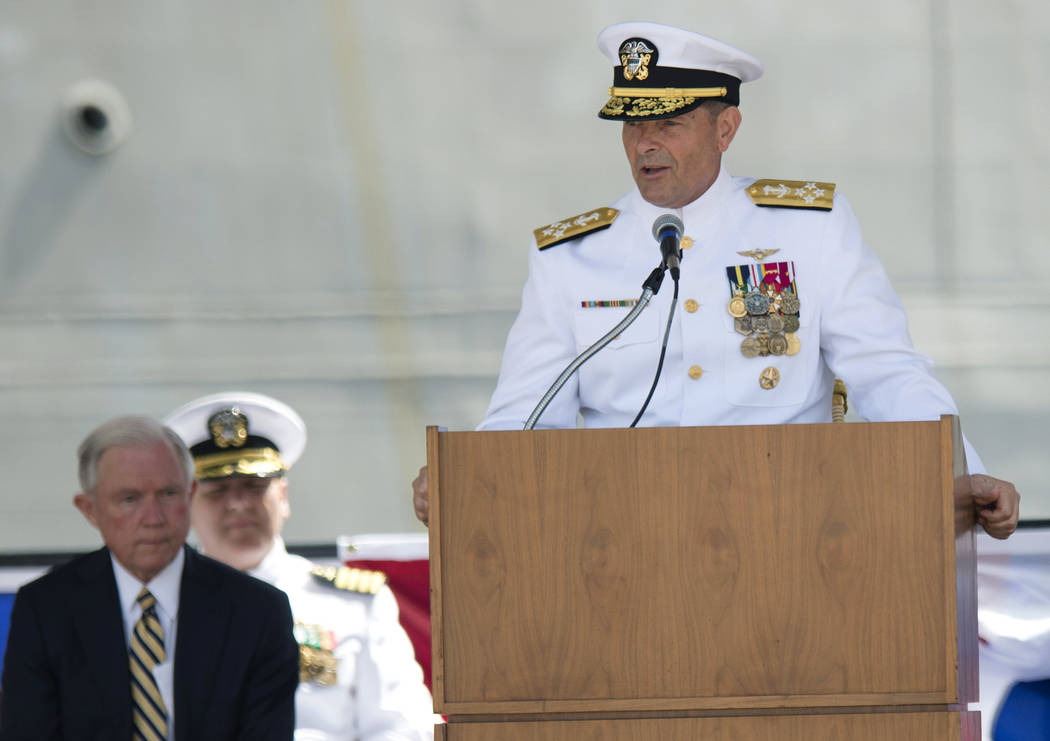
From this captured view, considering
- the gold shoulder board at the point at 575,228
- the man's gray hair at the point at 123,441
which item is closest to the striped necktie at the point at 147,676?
the man's gray hair at the point at 123,441

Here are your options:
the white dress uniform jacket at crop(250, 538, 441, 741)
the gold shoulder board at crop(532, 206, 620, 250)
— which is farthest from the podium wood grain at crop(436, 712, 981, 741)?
the white dress uniform jacket at crop(250, 538, 441, 741)

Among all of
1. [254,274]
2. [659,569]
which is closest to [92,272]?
[254,274]

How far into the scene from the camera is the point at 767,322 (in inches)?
91.7

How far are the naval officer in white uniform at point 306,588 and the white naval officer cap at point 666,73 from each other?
1574 millimetres

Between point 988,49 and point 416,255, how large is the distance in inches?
60.1

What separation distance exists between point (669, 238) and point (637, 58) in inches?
17.7

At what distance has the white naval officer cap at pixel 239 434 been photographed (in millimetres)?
3652

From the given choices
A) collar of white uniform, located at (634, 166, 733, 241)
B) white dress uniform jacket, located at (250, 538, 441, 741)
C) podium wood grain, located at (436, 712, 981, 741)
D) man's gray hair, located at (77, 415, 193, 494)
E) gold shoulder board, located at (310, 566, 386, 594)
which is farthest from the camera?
gold shoulder board, located at (310, 566, 386, 594)

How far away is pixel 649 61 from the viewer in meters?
2.37

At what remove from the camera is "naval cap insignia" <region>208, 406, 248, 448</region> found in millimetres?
3678

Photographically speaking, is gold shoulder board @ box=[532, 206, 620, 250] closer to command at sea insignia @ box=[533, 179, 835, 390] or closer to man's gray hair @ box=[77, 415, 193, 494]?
command at sea insignia @ box=[533, 179, 835, 390]

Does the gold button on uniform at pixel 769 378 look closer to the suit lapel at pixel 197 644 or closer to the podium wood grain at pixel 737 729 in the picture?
the podium wood grain at pixel 737 729

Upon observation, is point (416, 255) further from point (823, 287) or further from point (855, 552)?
point (855, 552)

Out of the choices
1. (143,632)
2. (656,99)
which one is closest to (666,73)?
(656,99)
